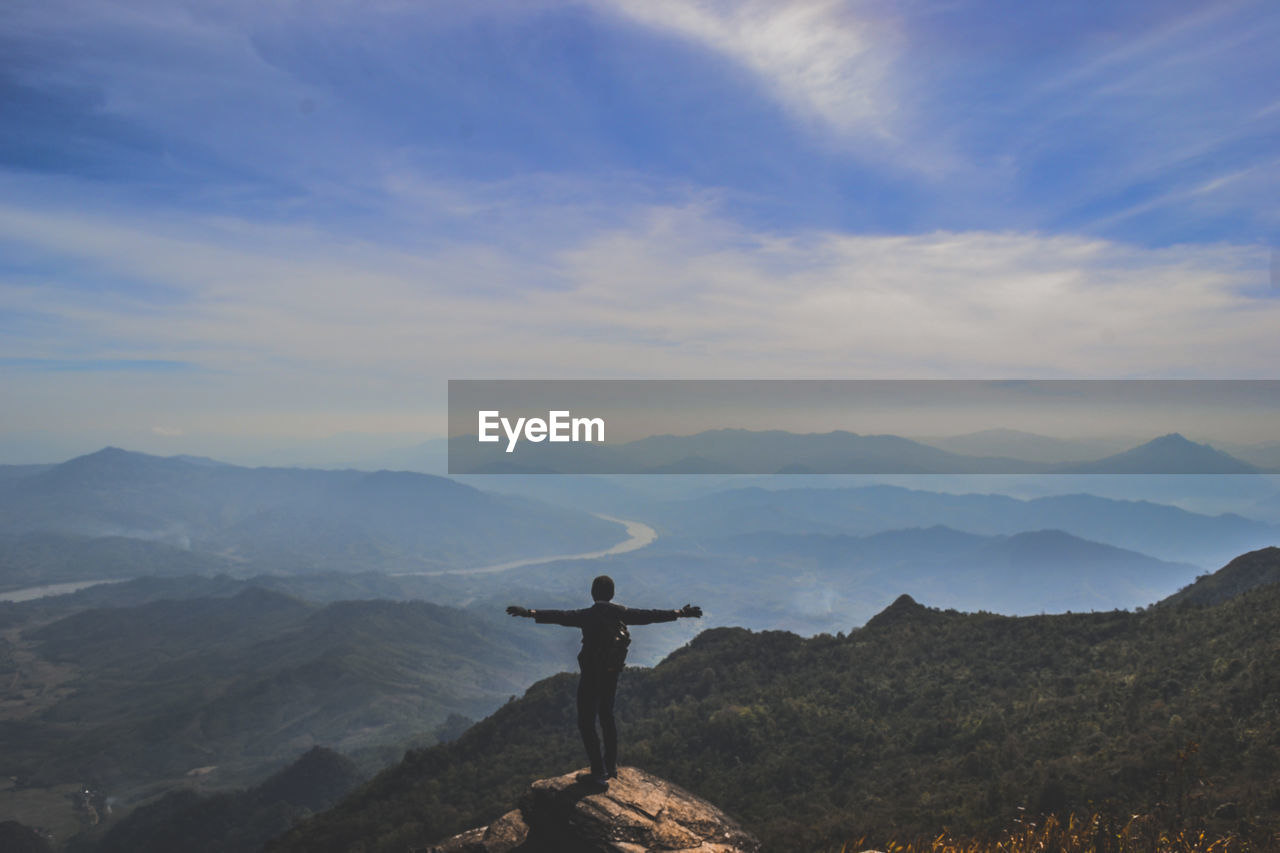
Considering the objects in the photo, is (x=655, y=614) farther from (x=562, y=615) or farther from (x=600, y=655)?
(x=562, y=615)

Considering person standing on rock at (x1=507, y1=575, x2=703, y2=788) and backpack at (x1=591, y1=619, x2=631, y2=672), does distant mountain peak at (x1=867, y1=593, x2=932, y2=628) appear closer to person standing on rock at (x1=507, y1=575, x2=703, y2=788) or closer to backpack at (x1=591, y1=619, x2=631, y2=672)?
person standing on rock at (x1=507, y1=575, x2=703, y2=788)

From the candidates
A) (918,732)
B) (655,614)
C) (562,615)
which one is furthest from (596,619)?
(918,732)

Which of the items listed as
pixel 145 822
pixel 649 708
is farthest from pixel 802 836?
pixel 145 822

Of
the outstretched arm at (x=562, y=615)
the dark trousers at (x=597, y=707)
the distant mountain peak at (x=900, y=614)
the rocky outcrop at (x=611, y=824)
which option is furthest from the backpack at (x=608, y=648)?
the distant mountain peak at (x=900, y=614)

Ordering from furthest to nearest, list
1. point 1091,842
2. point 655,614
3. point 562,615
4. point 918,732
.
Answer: point 918,732, point 562,615, point 655,614, point 1091,842

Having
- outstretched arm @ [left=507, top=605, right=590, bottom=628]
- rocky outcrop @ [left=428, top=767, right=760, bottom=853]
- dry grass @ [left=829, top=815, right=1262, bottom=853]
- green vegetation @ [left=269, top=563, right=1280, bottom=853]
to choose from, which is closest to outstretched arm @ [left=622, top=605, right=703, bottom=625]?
outstretched arm @ [left=507, top=605, right=590, bottom=628]

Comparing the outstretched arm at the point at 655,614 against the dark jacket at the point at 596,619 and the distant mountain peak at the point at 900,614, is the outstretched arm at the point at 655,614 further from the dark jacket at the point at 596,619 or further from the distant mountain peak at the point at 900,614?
the distant mountain peak at the point at 900,614
